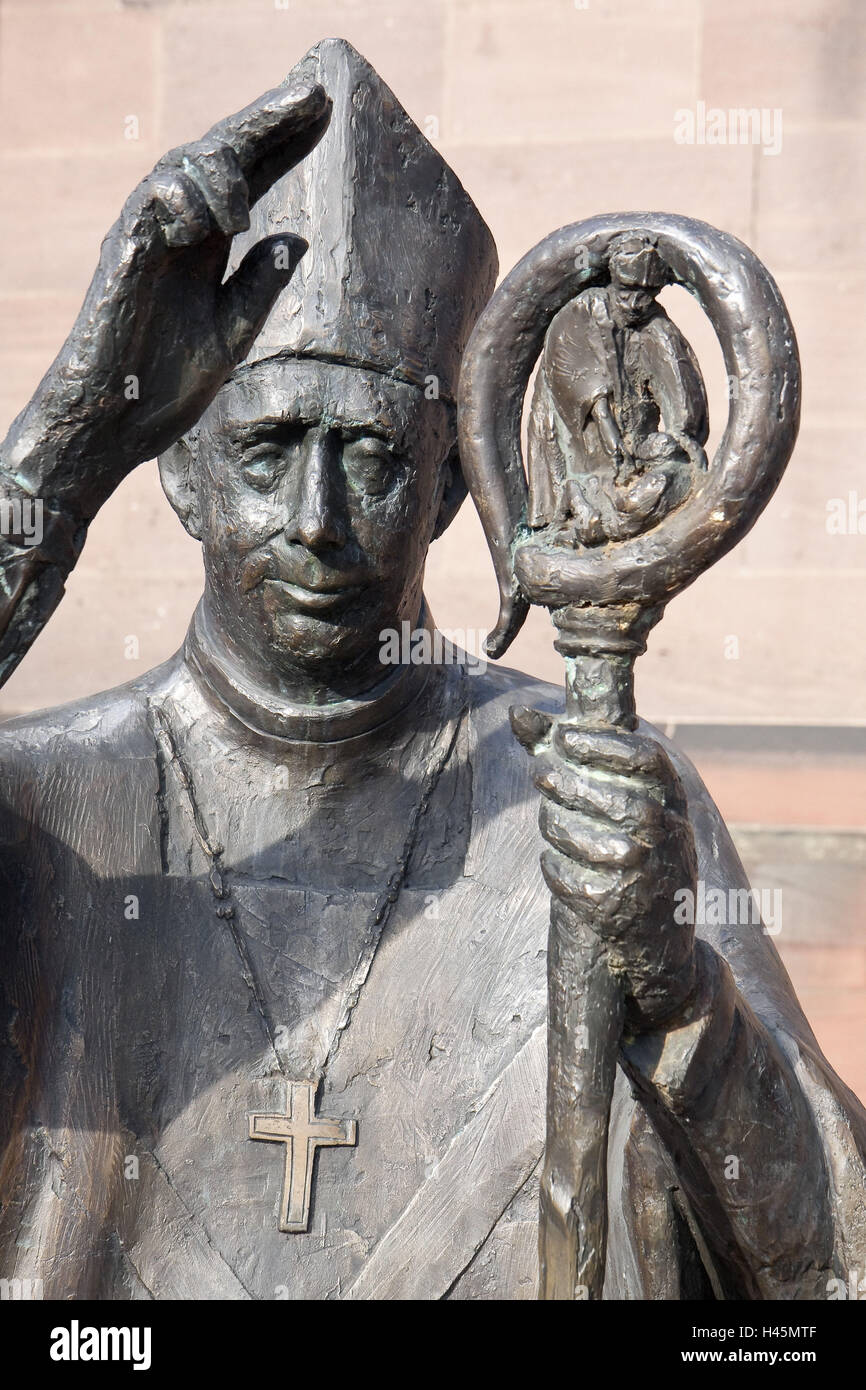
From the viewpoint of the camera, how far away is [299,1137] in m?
2.81

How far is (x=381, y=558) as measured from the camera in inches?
110

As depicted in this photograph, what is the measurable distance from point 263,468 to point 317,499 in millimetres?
115

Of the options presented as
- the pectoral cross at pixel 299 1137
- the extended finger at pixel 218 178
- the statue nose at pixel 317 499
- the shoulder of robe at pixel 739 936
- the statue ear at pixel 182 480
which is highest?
the extended finger at pixel 218 178

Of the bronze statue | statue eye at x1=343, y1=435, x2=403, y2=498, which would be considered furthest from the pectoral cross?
statue eye at x1=343, y1=435, x2=403, y2=498

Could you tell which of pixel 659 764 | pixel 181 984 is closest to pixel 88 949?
pixel 181 984

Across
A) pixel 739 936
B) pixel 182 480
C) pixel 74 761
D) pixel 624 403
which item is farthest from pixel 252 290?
→ pixel 739 936

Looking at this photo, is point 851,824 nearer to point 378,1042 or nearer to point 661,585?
point 378,1042

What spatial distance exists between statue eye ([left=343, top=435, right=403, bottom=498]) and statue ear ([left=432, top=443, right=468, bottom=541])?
0.65 feet

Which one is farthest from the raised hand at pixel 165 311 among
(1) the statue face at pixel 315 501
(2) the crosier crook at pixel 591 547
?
(1) the statue face at pixel 315 501

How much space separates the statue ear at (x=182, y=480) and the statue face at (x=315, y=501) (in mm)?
102

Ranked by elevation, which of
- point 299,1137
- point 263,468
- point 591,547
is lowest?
point 299,1137

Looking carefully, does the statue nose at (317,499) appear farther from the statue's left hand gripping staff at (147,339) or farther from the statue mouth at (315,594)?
the statue's left hand gripping staff at (147,339)

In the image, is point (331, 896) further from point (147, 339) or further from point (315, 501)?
point (147, 339)

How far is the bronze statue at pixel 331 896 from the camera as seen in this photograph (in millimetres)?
2385
